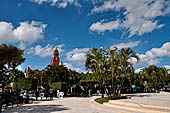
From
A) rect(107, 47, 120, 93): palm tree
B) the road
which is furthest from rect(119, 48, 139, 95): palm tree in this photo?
the road

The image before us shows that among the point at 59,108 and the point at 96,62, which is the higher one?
the point at 96,62

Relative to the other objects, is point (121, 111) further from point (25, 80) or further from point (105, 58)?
point (25, 80)

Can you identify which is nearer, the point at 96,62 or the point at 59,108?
the point at 59,108

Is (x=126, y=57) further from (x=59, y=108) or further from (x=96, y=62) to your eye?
(x=59, y=108)

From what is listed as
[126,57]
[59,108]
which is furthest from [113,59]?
[59,108]

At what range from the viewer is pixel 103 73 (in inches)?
890

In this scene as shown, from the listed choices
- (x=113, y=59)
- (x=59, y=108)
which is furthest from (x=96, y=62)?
(x=59, y=108)

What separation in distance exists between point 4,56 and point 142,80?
165 ft

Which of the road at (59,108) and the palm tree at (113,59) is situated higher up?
the palm tree at (113,59)

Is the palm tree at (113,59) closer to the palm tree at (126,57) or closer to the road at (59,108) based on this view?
the palm tree at (126,57)

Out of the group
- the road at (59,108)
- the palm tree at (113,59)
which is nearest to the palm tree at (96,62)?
the palm tree at (113,59)

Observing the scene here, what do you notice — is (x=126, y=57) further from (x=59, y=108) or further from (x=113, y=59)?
(x=59, y=108)

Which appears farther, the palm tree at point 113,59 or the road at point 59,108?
the palm tree at point 113,59

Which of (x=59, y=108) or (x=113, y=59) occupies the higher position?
(x=113, y=59)
